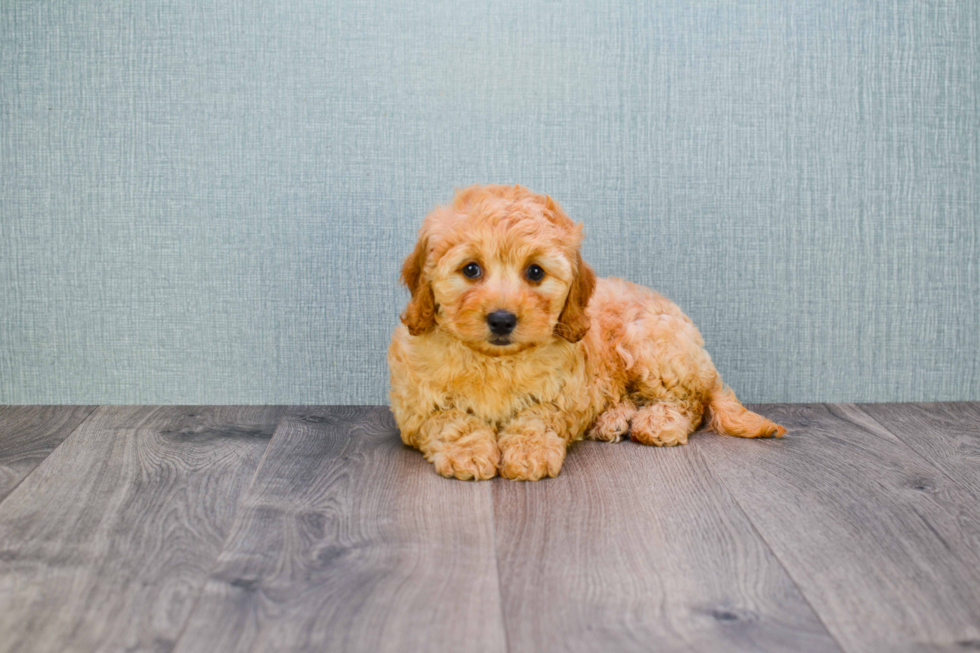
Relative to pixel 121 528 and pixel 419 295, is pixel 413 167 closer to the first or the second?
pixel 419 295

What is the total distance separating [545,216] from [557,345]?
348 millimetres

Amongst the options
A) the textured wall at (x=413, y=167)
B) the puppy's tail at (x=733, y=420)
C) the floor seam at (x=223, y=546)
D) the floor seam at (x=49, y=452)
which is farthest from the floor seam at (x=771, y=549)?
the floor seam at (x=49, y=452)

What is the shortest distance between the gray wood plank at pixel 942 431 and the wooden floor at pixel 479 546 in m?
0.02

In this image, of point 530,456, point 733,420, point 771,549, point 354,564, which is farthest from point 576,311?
point 354,564

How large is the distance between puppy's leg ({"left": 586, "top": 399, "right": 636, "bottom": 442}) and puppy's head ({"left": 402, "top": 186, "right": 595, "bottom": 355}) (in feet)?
1.43

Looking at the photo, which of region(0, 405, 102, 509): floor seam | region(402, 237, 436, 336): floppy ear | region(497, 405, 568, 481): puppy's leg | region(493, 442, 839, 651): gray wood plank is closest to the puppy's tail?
region(493, 442, 839, 651): gray wood plank

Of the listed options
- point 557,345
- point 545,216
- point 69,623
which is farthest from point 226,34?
point 69,623

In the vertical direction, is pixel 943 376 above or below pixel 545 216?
below

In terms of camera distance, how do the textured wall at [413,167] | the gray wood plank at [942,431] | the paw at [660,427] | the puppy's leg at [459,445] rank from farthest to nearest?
the textured wall at [413,167] < the paw at [660,427] < the gray wood plank at [942,431] < the puppy's leg at [459,445]

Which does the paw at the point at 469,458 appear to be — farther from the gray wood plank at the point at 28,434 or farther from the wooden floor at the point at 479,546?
the gray wood plank at the point at 28,434

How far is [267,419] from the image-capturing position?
2535 millimetres

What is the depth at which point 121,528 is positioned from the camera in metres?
1.68

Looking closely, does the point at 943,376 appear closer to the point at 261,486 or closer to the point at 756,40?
the point at 756,40

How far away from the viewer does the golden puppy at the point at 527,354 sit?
6.34 feet
